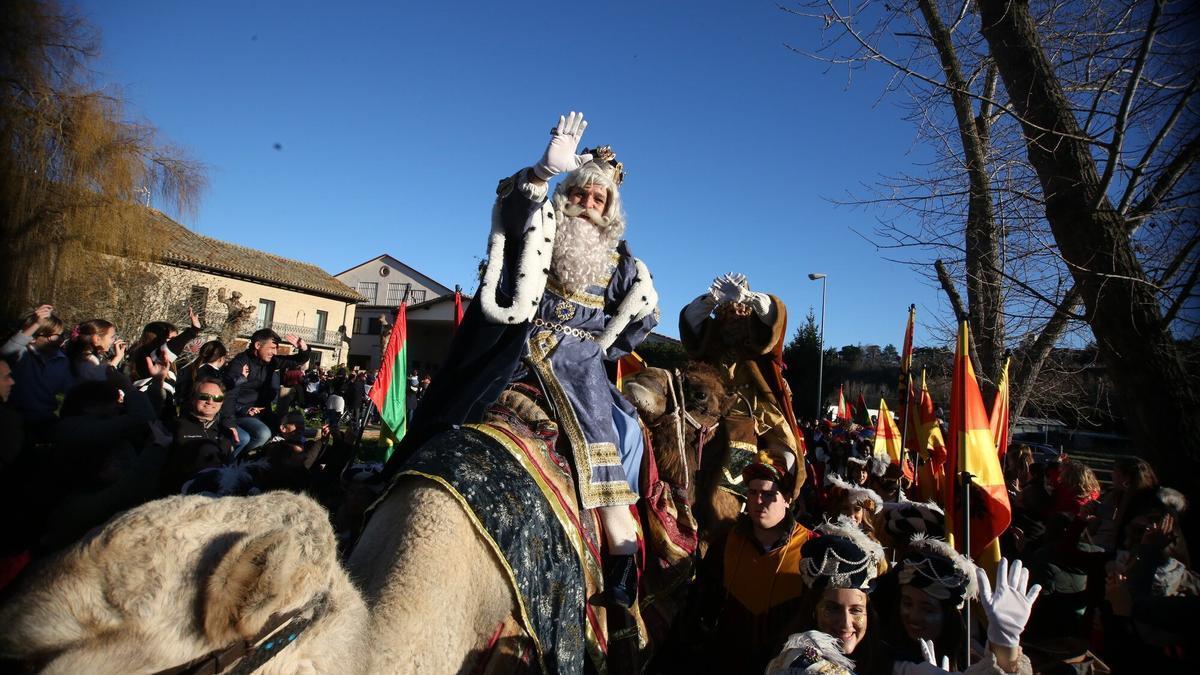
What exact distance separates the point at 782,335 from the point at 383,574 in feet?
13.6

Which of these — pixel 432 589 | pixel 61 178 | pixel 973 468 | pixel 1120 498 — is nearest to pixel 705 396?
pixel 973 468

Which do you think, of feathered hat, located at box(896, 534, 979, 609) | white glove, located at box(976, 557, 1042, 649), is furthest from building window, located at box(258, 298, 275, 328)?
white glove, located at box(976, 557, 1042, 649)

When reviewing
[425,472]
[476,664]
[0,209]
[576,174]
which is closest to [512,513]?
[425,472]

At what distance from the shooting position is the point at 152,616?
5.07 ft

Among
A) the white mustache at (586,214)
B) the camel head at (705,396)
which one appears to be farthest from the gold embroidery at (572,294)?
the camel head at (705,396)

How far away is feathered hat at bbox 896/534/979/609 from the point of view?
325cm

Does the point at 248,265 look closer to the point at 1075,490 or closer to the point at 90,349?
the point at 90,349

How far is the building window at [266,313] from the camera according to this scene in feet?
142

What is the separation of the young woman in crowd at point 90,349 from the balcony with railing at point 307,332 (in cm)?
3793

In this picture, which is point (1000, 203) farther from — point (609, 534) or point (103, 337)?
point (103, 337)

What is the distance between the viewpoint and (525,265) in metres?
3.62

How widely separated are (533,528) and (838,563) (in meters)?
1.41

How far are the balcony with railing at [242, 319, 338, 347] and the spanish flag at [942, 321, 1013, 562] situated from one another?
43503 millimetres

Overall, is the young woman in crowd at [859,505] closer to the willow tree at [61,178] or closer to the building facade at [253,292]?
the willow tree at [61,178]
